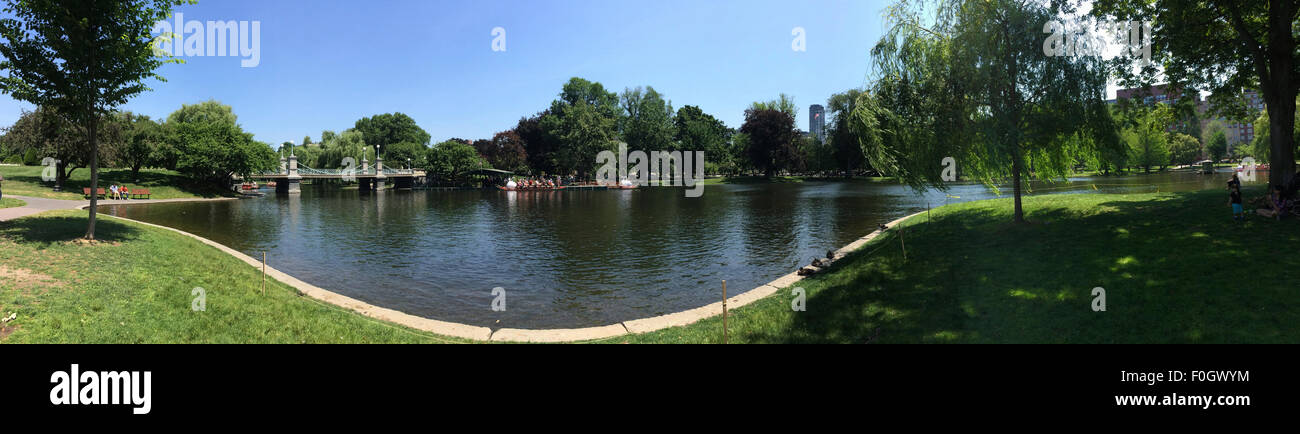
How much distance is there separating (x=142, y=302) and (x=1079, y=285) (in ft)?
55.9

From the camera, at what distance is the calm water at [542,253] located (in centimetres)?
1381

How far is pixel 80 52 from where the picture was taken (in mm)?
13492

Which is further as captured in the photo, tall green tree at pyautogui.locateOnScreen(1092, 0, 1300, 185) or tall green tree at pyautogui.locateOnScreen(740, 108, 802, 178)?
tall green tree at pyautogui.locateOnScreen(740, 108, 802, 178)

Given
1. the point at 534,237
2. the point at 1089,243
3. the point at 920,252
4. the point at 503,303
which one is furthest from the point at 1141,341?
the point at 534,237

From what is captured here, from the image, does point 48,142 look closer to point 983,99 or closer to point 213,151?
point 213,151

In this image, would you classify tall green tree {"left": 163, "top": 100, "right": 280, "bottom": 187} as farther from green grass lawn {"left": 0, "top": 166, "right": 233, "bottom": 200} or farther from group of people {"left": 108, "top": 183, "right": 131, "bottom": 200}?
group of people {"left": 108, "top": 183, "right": 131, "bottom": 200}

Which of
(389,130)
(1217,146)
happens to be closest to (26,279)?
(389,130)

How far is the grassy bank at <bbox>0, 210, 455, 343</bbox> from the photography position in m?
7.61

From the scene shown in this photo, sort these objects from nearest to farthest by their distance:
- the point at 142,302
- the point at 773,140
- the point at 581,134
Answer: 1. the point at 142,302
2. the point at 581,134
3. the point at 773,140

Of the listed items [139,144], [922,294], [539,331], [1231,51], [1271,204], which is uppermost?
[139,144]

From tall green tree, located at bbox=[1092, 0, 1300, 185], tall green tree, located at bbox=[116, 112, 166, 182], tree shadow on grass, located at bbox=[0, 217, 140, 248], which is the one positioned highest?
tall green tree, located at bbox=[116, 112, 166, 182]

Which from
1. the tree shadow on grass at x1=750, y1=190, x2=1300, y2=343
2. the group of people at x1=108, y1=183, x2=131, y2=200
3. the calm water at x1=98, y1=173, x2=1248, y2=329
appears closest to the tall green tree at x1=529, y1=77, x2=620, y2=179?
the calm water at x1=98, y1=173, x2=1248, y2=329

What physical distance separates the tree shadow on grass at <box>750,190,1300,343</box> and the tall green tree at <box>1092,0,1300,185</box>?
10.0 ft

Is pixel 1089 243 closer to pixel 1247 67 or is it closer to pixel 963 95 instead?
pixel 963 95
